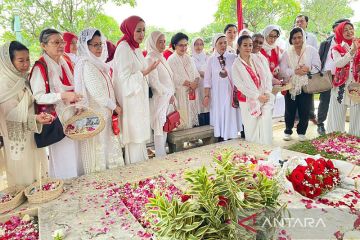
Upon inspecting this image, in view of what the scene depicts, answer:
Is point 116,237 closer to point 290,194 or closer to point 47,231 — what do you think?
point 47,231

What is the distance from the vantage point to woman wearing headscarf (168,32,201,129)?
168 inches

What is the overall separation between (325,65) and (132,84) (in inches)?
122

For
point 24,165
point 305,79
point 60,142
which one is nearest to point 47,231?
point 24,165

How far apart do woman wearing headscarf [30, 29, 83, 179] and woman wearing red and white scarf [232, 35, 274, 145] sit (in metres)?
1.97

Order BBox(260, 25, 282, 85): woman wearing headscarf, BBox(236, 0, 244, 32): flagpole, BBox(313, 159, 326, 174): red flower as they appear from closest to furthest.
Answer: BBox(313, 159, 326, 174): red flower < BBox(260, 25, 282, 85): woman wearing headscarf < BBox(236, 0, 244, 32): flagpole

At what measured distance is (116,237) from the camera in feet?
5.67

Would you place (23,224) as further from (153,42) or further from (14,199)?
(153,42)

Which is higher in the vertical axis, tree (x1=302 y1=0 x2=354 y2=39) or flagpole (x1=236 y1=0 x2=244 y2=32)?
tree (x1=302 y1=0 x2=354 y2=39)

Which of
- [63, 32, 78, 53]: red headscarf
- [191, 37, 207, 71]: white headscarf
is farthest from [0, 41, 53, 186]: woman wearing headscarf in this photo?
[191, 37, 207, 71]: white headscarf

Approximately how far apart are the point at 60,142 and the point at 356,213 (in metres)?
2.60

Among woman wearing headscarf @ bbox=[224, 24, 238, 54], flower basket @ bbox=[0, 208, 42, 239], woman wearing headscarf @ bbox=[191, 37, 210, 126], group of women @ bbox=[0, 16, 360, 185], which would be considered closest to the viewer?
flower basket @ bbox=[0, 208, 42, 239]

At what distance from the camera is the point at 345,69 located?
4.15 metres

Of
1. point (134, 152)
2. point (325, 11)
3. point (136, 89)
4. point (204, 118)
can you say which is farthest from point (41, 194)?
point (325, 11)

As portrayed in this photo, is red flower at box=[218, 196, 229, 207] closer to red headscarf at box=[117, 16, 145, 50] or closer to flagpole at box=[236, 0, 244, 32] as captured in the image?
red headscarf at box=[117, 16, 145, 50]
